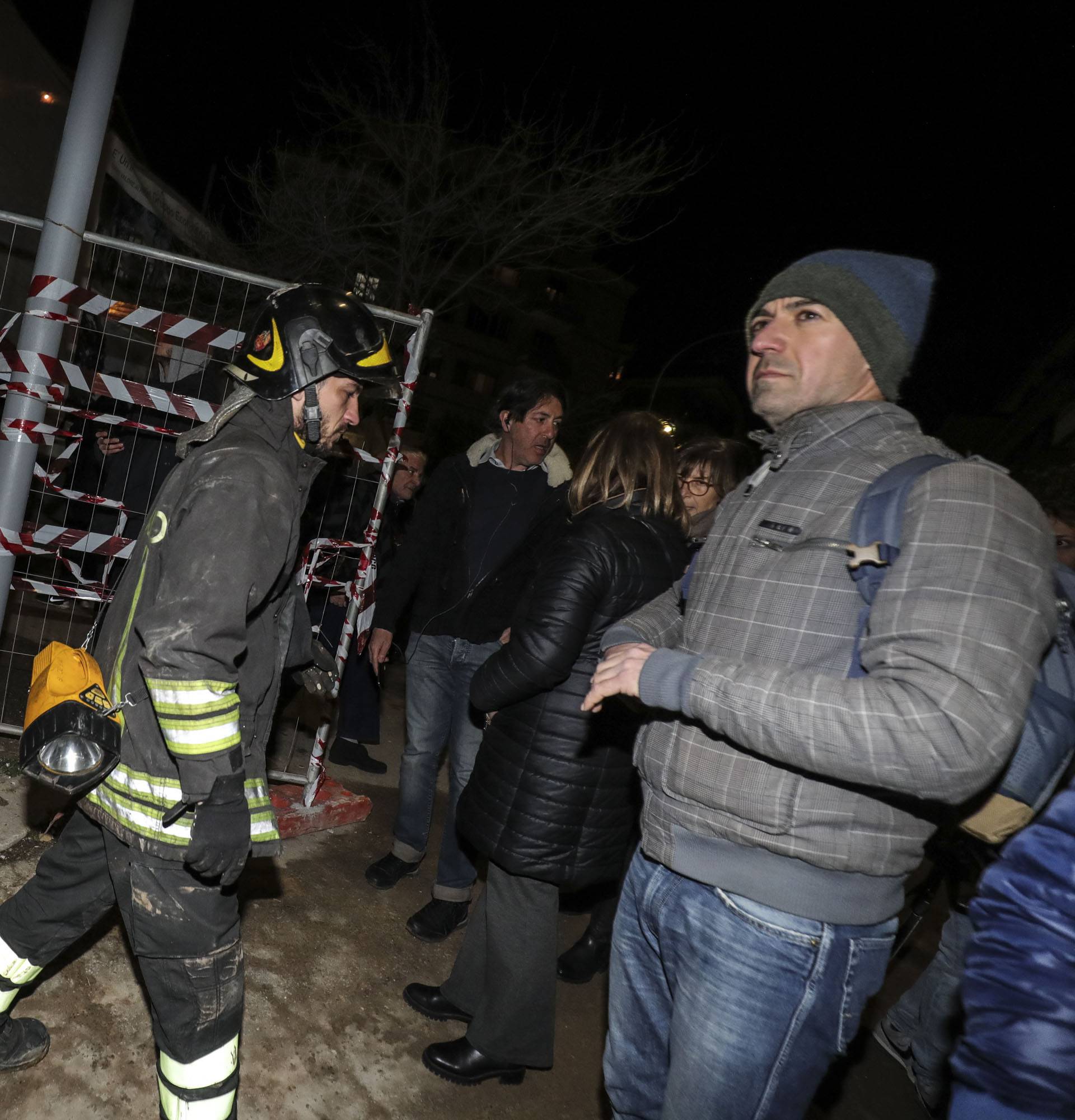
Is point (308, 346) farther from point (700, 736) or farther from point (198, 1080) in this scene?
point (198, 1080)

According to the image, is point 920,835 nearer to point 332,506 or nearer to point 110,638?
point 110,638

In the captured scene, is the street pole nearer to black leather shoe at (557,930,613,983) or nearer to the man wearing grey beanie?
the man wearing grey beanie

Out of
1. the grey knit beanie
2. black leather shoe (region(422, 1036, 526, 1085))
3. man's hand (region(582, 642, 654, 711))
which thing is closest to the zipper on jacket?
man's hand (region(582, 642, 654, 711))

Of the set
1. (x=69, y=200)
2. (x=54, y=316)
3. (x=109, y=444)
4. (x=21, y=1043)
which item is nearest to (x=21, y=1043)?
(x=21, y=1043)

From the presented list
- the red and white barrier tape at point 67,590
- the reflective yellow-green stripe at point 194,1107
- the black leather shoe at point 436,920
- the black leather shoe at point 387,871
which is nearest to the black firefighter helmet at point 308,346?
the reflective yellow-green stripe at point 194,1107

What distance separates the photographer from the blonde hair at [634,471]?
2898mm

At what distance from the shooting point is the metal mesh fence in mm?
4066

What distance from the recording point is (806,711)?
141 cm

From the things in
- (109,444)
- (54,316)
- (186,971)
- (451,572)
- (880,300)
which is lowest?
(186,971)

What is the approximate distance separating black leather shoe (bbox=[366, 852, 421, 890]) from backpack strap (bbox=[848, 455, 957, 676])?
10.6 ft

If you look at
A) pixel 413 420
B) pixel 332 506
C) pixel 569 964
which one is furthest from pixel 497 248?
pixel 413 420

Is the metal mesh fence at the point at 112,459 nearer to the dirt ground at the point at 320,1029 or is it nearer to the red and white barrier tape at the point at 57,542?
the red and white barrier tape at the point at 57,542

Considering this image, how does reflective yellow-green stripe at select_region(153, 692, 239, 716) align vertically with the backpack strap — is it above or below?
below

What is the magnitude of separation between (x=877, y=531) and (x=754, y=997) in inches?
37.8
